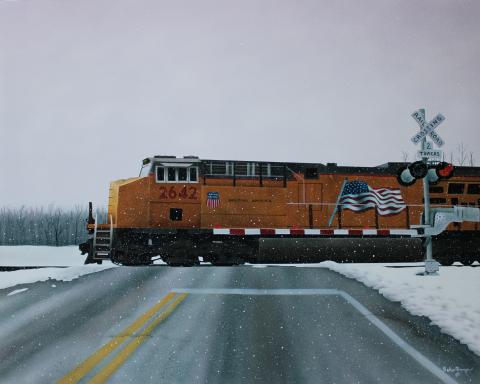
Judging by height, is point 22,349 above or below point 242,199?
below

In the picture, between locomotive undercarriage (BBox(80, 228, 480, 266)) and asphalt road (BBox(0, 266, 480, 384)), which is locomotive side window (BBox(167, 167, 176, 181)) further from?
asphalt road (BBox(0, 266, 480, 384))

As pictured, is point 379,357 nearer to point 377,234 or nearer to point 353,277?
point 353,277

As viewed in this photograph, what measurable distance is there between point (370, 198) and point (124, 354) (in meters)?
11.2

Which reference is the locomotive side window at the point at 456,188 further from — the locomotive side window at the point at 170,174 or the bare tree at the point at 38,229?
the bare tree at the point at 38,229

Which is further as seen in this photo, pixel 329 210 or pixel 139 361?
pixel 329 210

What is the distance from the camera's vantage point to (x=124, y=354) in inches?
174

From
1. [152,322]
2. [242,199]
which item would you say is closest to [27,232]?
[242,199]

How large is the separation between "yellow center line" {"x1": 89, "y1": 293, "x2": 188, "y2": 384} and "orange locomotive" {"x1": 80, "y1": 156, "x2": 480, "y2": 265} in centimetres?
690

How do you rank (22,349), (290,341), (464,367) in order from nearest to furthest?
(464,367) → (22,349) → (290,341)

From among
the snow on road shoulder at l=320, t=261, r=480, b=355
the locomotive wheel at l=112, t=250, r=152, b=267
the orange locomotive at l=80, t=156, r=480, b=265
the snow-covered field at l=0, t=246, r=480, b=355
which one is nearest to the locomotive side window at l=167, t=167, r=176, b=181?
the orange locomotive at l=80, t=156, r=480, b=265

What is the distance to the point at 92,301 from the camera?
23.0 ft

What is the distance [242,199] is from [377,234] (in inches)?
173

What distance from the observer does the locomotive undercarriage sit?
12.8 meters

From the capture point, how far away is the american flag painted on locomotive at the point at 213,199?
43.8ft
